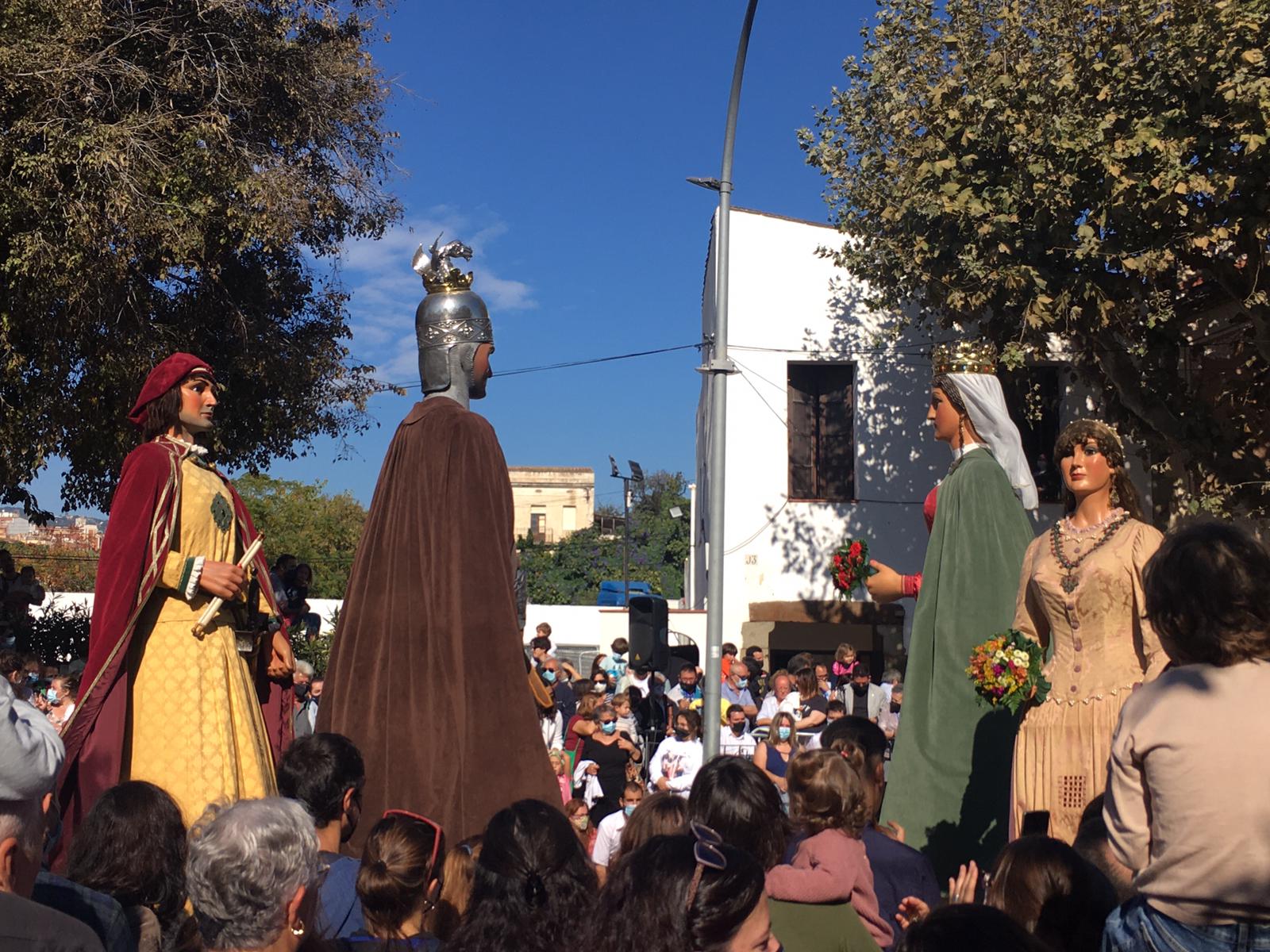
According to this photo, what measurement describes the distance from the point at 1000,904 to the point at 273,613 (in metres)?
3.30

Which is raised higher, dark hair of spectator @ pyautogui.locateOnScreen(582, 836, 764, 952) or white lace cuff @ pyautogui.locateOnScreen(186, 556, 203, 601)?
white lace cuff @ pyautogui.locateOnScreen(186, 556, 203, 601)

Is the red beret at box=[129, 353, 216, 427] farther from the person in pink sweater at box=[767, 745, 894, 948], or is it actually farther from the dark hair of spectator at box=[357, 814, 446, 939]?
the person in pink sweater at box=[767, 745, 894, 948]

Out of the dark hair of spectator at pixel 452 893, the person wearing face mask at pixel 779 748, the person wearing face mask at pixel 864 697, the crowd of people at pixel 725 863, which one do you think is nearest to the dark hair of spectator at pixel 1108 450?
the crowd of people at pixel 725 863

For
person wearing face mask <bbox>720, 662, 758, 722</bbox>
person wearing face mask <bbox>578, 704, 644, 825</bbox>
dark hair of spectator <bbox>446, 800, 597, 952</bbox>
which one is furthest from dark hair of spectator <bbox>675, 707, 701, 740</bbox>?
dark hair of spectator <bbox>446, 800, 597, 952</bbox>

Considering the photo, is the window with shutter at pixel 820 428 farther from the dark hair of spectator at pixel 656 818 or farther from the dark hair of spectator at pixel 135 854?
the dark hair of spectator at pixel 135 854

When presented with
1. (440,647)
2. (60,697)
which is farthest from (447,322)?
(60,697)

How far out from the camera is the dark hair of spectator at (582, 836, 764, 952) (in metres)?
2.31

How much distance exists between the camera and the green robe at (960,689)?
4.79m

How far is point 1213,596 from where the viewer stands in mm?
2580

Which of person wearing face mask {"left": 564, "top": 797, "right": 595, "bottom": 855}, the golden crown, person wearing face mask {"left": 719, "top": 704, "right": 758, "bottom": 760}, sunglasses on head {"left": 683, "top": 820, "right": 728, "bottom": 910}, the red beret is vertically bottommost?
person wearing face mask {"left": 564, "top": 797, "right": 595, "bottom": 855}

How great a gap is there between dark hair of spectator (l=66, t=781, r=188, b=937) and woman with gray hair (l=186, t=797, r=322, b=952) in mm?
644

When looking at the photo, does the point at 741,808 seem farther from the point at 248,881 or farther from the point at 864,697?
the point at 864,697

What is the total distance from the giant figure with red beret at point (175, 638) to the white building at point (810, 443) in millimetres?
16792

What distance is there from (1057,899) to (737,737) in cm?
989
